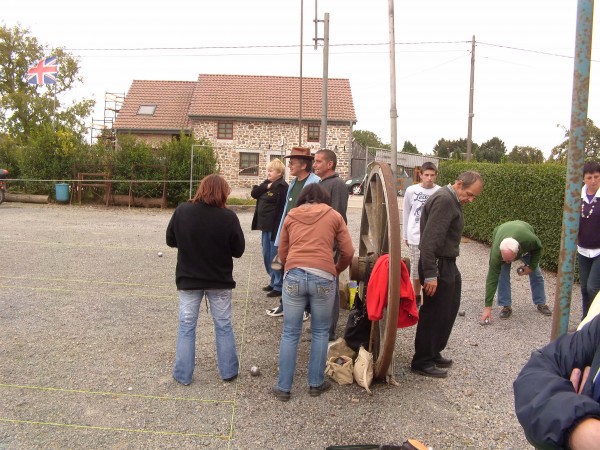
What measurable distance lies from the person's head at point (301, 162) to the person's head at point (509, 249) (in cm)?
227

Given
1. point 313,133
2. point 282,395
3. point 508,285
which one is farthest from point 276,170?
point 313,133

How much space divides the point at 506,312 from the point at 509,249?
3.23 ft

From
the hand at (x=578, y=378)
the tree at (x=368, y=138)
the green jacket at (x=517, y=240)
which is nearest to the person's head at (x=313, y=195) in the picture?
the hand at (x=578, y=378)

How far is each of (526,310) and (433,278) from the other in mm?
3171

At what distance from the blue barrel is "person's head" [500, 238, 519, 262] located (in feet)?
56.1

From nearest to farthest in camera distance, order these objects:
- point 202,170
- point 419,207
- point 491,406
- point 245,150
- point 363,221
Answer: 1. point 491,406
2. point 363,221
3. point 419,207
4. point 202,170
5. point 245,150

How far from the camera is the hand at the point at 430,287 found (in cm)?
402

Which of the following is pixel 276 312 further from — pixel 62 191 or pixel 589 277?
pixel 62 191

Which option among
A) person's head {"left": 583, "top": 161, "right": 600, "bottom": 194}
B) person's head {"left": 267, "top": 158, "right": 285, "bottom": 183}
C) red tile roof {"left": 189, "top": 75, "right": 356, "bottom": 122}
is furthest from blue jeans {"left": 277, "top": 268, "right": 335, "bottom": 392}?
red tile roof {"left": 189, "top": 75, "right": 356, "bottom": 122}

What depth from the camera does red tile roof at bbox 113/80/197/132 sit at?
104ft

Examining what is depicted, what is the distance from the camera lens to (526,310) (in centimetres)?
657

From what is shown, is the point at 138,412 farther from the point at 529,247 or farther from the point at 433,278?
the point at 529,247

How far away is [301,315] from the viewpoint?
380cm

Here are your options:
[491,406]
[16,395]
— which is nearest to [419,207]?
[491,406]
